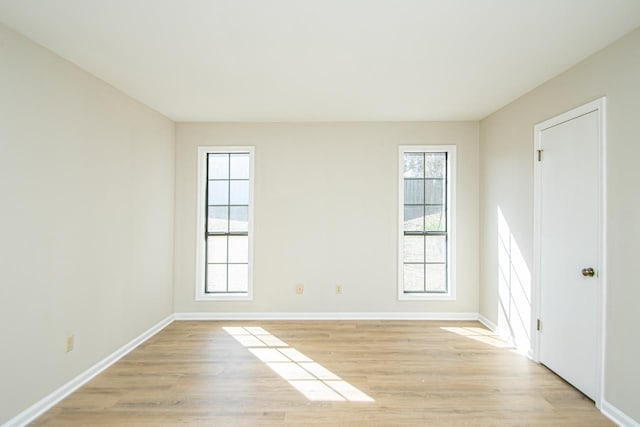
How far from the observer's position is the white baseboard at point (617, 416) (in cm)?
214

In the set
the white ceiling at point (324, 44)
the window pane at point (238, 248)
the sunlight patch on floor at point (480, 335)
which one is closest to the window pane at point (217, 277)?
the window pane at point (238, 248)

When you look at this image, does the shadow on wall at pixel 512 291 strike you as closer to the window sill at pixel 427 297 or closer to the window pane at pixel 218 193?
the window sill at pixel 427 297

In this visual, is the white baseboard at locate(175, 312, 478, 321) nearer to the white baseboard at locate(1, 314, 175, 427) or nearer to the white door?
the white baseboard at locate(1, 314, 175, 427)

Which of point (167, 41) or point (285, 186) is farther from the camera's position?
point (285, 186)

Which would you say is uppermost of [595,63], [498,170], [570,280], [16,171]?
[595,63]

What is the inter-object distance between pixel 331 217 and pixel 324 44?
2416mm

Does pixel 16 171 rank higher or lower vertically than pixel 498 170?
lower

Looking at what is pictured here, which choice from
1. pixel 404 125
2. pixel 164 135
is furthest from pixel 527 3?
pixel 164 135

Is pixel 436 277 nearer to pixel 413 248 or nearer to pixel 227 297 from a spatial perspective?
pixel 413 248

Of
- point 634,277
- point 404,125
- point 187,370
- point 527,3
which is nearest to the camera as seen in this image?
point 527,3

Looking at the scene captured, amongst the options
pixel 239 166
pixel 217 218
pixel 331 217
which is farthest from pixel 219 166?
pixel 331 217

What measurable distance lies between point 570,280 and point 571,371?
746 mm

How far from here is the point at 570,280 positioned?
107 inches

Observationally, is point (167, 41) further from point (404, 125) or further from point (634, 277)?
point (634, 277)
